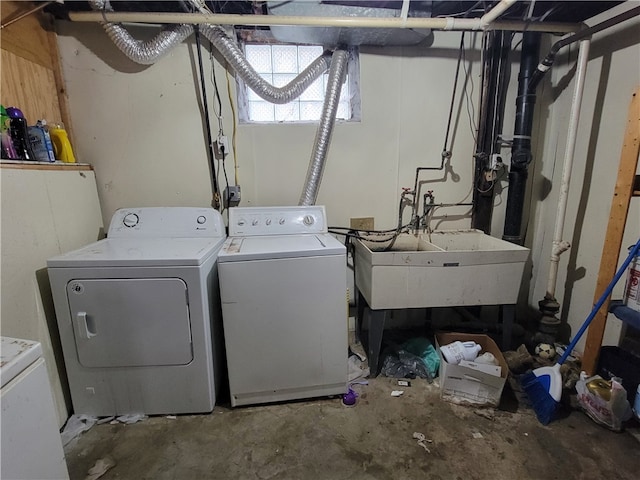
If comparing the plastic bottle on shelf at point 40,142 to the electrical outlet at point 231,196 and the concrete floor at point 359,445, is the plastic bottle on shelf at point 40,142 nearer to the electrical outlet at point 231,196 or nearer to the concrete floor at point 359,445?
the electrical outlet at point 231,196

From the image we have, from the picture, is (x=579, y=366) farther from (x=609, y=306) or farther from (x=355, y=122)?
(x=355, y=122)

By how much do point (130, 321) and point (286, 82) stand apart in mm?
1832

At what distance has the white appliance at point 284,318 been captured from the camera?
5.11ft

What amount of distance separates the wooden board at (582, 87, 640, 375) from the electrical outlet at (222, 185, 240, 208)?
2190mm

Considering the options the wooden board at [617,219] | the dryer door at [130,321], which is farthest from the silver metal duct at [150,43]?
the wooden board at [617,219]

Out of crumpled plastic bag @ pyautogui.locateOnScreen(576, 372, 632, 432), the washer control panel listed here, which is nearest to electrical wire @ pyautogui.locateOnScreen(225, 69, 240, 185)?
the washer control panel

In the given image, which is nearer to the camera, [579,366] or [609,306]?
[609,306]

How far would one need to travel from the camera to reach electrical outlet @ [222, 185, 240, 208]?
218 cm

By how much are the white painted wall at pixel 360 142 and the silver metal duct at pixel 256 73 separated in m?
0.18

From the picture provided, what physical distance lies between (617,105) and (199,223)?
260 cm

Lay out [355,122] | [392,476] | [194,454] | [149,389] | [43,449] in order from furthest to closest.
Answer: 1. [355,122]
2. [149,389]
3. [194,454]
4. [392,476]
5. [43,449]

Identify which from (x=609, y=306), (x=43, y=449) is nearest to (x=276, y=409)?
(x=43, y=449)

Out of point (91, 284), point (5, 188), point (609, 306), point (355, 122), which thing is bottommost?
point (609, 306)

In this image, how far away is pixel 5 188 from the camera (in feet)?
4.37
